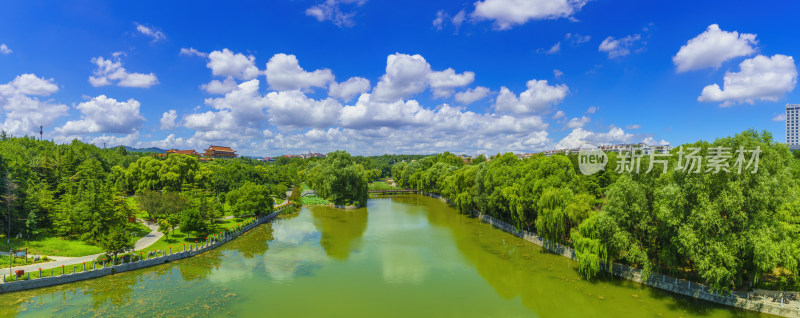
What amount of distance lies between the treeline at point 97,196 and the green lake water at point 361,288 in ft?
15.5

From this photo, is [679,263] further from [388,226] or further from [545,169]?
[388,226]

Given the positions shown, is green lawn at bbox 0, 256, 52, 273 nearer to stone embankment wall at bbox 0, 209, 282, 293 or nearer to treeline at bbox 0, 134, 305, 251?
treeline at bbox 0, 134, 305, 251

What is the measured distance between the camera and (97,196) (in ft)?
81.1

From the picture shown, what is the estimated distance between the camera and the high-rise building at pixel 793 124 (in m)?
158

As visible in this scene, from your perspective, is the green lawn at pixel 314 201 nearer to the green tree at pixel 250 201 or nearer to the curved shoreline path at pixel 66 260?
the green tree at pixel 250 201

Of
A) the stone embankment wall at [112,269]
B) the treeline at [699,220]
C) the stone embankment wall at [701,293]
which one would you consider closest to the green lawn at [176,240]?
the stone embankment wall at [112,269]

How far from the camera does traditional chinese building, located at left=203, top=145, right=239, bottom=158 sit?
137 m

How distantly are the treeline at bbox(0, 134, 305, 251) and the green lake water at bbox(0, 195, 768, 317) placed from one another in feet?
15.5

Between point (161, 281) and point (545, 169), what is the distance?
28038mm

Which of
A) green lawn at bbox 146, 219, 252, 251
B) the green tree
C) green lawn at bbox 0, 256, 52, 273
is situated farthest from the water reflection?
green lawn at bbox 0, 256, 52, 273

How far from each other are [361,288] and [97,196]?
19.5 meters

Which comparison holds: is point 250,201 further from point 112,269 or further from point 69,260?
point 112,269

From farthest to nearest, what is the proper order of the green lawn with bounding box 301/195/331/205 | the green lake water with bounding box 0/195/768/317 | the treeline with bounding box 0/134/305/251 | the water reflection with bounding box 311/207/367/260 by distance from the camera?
the green lawn with bounding box 301/195/331/205, the water reflection with bounding box 311/207/367/260, the treeline with bounding box 0/134/305/251, the green lake water with bounding box 0/195/768/317

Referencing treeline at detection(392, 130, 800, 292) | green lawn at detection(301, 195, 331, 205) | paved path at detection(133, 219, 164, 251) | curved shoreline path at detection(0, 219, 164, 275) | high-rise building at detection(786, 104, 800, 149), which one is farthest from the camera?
high-rise building at detection(786, 104, 800, 149)
